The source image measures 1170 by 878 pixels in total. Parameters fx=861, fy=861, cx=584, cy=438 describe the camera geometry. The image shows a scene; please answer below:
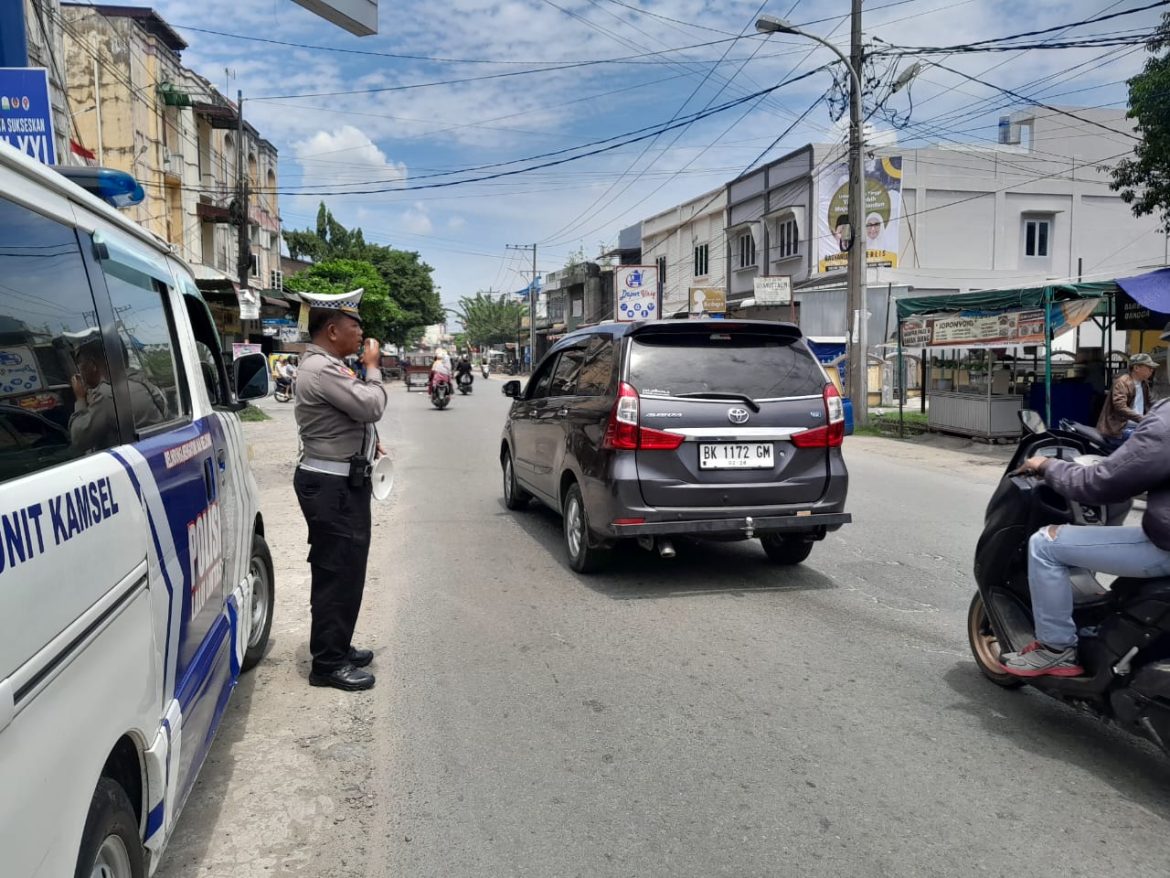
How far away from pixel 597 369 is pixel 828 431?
1.66m

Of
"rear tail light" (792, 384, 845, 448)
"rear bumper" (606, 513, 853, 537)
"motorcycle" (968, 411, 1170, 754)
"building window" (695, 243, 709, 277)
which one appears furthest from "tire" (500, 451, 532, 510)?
"building window" (695, 243, 709, 277)

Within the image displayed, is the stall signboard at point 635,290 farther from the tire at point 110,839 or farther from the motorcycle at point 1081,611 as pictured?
the tire at point 110,839

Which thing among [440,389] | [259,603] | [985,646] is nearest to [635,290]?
[440,389]

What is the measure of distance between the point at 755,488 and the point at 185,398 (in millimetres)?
3578

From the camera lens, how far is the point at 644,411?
5496mm

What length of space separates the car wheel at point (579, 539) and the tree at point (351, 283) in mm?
40642

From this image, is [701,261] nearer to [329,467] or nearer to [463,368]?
[463,368]

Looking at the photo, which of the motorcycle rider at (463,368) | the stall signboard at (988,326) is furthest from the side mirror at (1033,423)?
the motorcycle rider at (463,368)

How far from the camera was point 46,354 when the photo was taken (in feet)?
6.11

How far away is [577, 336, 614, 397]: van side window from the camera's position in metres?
5.91

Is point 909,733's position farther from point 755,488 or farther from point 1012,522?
point 755,488

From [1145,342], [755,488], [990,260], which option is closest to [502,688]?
[755,488]

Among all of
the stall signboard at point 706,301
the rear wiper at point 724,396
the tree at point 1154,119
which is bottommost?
the rear wiper at point 724,396

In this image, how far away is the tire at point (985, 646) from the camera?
161 inches
